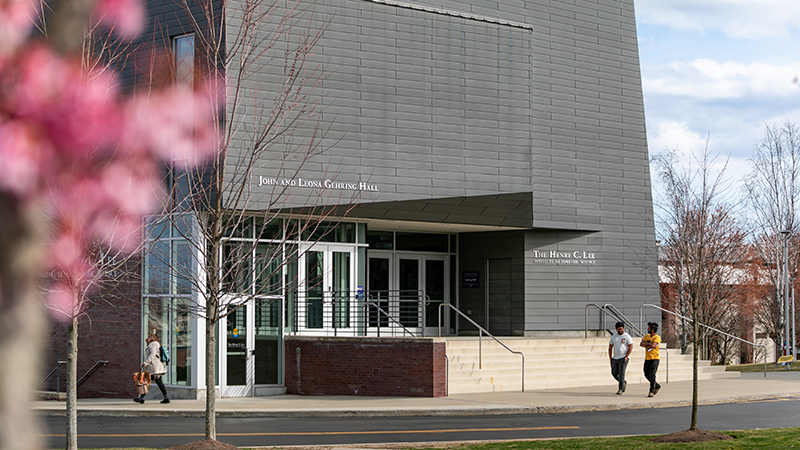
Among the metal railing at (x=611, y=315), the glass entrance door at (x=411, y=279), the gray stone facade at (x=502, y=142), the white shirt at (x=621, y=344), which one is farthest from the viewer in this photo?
the glass entrance door at (x=411, y=279)

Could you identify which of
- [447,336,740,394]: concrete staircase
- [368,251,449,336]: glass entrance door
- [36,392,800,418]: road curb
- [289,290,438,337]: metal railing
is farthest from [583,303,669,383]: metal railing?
[36,392,800,418]: road curb

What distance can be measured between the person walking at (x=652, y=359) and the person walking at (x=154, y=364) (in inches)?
436

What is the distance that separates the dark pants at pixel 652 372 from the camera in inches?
786

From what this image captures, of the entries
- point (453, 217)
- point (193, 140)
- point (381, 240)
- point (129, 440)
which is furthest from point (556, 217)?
point (193, 140)

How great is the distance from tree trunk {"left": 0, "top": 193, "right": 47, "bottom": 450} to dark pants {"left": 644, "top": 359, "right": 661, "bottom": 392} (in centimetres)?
1922

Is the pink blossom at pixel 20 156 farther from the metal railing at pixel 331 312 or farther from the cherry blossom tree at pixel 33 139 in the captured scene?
the metal railing at pixel 331 312

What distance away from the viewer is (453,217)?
2495 centimetres

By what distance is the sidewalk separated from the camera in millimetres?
17672

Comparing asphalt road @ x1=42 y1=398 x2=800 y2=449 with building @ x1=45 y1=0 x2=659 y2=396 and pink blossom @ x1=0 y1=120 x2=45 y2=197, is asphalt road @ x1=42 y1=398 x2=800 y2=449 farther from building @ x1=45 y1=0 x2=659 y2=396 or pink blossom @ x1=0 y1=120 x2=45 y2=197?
pink blossom @ x1=0 y1=120 x2=45 y2=197

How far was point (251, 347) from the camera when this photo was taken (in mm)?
21375

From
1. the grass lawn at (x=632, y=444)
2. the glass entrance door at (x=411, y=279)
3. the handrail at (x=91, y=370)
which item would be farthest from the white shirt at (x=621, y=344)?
the handrail at (x=91, y=370)

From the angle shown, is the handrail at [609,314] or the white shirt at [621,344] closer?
the white shirt at [621,344]

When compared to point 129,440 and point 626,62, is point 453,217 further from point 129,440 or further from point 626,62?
point 129,440

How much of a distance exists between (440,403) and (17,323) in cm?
1702
